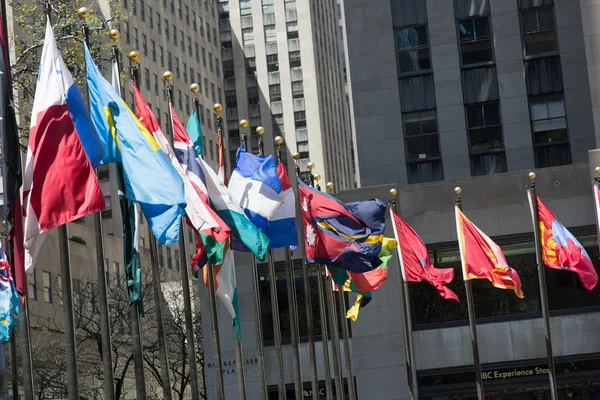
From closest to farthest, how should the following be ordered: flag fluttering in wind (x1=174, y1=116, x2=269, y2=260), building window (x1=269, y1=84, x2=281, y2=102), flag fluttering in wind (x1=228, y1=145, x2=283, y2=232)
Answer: flag fluttering in wind (x1=174, y1=116, x2=269, y2=260), flag fluttering in wind (x1=228, y1=145, x2=283, y2=232), building window (x1=269, y1=84, x2=281, y2=102)

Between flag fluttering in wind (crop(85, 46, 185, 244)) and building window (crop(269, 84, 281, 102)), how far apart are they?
119 m

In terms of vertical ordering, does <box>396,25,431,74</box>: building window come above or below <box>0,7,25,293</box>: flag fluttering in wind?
above

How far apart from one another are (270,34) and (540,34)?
89.7 metres

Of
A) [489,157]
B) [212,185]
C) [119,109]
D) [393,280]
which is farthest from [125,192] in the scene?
[489,157]

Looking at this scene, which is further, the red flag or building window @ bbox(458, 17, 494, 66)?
building window @ bbox(458, 17, 494, 66)

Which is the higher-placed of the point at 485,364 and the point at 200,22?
the point at 200,22

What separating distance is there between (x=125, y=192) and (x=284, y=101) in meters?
120

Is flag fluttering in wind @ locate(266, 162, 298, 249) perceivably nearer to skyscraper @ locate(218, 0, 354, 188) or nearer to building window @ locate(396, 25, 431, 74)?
building window @ locate(396, 25, 431, 74)

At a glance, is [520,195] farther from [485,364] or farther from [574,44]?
[574,44]

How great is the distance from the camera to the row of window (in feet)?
171

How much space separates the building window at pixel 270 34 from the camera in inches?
5517

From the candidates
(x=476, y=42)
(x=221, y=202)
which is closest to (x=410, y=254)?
(x=221, y=202)

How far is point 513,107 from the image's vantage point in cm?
5228

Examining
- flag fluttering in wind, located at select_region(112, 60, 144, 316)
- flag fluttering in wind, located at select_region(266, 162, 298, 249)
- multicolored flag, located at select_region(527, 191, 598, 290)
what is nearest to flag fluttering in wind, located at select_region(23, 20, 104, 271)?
flag fluttering in wind, located at select_region(112, 60, 144, 316)
